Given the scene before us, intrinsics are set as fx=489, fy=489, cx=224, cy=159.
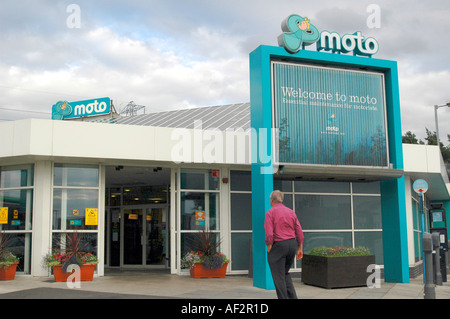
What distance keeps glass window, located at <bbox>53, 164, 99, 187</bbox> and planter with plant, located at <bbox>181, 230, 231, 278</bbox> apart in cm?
325

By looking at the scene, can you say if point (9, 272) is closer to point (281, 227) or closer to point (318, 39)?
point (281, 227)

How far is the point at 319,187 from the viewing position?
14.9 meters

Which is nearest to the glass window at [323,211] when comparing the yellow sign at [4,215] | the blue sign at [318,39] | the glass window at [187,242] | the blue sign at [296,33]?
the glass window at [187,242]

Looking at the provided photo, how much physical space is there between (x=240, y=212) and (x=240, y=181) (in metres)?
0.92

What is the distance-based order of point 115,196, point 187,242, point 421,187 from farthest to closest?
point 115,196 → point 187,242 → point 421,187

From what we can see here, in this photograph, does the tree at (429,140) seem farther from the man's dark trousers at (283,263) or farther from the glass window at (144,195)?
the man's dark trousers at (283,263)

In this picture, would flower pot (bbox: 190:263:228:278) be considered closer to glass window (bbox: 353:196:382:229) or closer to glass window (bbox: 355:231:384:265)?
glass window (bbox: 355:231:384:265)

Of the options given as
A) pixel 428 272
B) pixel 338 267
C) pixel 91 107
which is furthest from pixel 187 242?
pixel 91 107

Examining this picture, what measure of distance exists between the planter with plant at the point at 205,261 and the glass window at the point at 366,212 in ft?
15.3

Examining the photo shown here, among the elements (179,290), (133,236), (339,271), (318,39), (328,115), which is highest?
(318,39)

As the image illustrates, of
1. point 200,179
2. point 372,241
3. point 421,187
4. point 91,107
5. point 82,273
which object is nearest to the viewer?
point 421,187

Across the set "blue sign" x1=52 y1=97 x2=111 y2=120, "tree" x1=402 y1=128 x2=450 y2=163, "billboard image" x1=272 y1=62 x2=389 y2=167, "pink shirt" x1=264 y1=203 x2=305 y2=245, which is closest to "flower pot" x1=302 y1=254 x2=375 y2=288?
"billboard image" x1=272 y1=62 x2=389 y2=167

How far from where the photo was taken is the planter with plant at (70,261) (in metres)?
11.6

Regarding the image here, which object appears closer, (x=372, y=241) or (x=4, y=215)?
(x=4, y=215)
